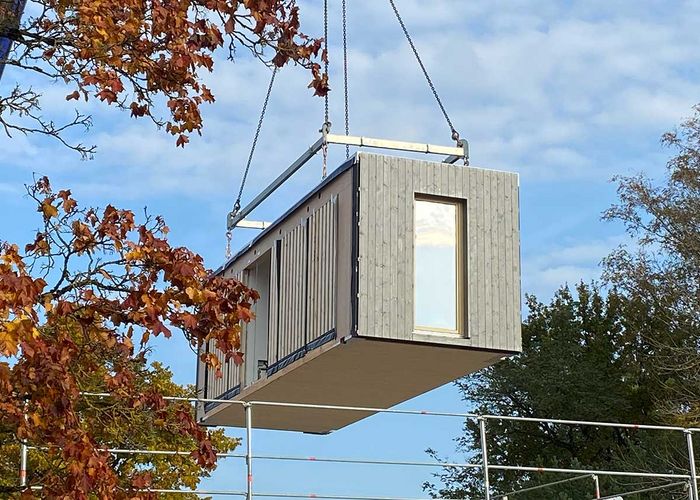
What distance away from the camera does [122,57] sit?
656cm

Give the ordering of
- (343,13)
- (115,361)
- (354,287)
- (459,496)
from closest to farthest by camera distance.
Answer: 1. (115,361)
2. (354,287)
3. (343,13)
4. (459,496)

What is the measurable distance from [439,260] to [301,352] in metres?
1.42

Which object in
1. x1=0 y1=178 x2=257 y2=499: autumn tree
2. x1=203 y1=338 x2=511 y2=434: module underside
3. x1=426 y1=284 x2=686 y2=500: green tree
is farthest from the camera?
x1=426 y1=284 x2=686 y2=500: green tree

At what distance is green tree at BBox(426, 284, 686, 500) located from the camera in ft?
90.1

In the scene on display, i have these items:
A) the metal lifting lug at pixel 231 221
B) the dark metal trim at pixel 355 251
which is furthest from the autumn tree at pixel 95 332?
the metal lifting lug at pixel 231 221

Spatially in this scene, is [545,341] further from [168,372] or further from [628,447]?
[168,372]

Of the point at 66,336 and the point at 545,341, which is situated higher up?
the point at 545,341

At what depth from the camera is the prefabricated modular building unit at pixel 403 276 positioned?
9.21 m

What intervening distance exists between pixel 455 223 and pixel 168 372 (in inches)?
623

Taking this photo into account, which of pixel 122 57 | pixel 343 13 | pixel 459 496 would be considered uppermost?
pixel 343 13

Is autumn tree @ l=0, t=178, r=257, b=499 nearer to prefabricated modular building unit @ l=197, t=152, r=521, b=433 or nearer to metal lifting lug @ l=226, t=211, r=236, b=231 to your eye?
prefabricated modular building unit @ l=197, t=152, r=521, b=433

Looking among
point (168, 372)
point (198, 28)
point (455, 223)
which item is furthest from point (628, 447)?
point (198, 28)

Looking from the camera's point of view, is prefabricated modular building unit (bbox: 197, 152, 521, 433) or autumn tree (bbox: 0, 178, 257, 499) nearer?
autumn tree (bbox: 0, 178, 257, 499)

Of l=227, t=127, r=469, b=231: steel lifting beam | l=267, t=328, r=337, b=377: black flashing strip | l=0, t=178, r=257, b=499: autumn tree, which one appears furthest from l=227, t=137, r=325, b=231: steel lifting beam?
l=0, t=178, r=257, b=499: autumn tree
